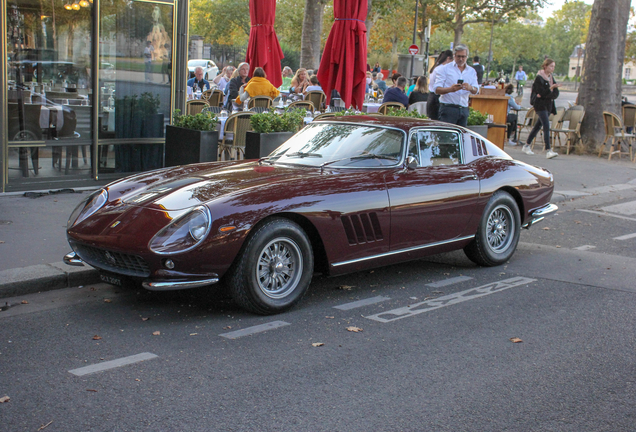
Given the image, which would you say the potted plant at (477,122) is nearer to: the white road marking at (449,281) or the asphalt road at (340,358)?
the asphalt road at (340,358)

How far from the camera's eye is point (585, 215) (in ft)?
33.7

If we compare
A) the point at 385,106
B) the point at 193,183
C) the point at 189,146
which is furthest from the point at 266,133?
the point at 385,106

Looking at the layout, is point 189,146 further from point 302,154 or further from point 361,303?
point 361,303

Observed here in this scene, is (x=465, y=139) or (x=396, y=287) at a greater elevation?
(x=465, y=139)

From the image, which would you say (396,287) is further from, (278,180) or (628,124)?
(628,124)

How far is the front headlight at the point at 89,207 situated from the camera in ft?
17.4

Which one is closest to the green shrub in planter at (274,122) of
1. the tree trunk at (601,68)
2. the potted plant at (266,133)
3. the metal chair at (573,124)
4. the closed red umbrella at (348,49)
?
the potted plant at (266,133)

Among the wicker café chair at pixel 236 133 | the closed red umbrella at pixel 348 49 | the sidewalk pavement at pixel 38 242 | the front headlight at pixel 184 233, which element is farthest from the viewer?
the closed red umbrella at pixel 348 49

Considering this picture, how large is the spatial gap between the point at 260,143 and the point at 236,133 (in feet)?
3.57

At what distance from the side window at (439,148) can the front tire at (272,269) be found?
168cm

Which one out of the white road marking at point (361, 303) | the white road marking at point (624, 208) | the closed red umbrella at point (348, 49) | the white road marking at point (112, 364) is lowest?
the white road marking at point (112, 364)

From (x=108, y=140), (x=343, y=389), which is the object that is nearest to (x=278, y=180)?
(x=343, y=389)

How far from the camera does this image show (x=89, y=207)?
5426 mm

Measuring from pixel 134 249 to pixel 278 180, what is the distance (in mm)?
1233
